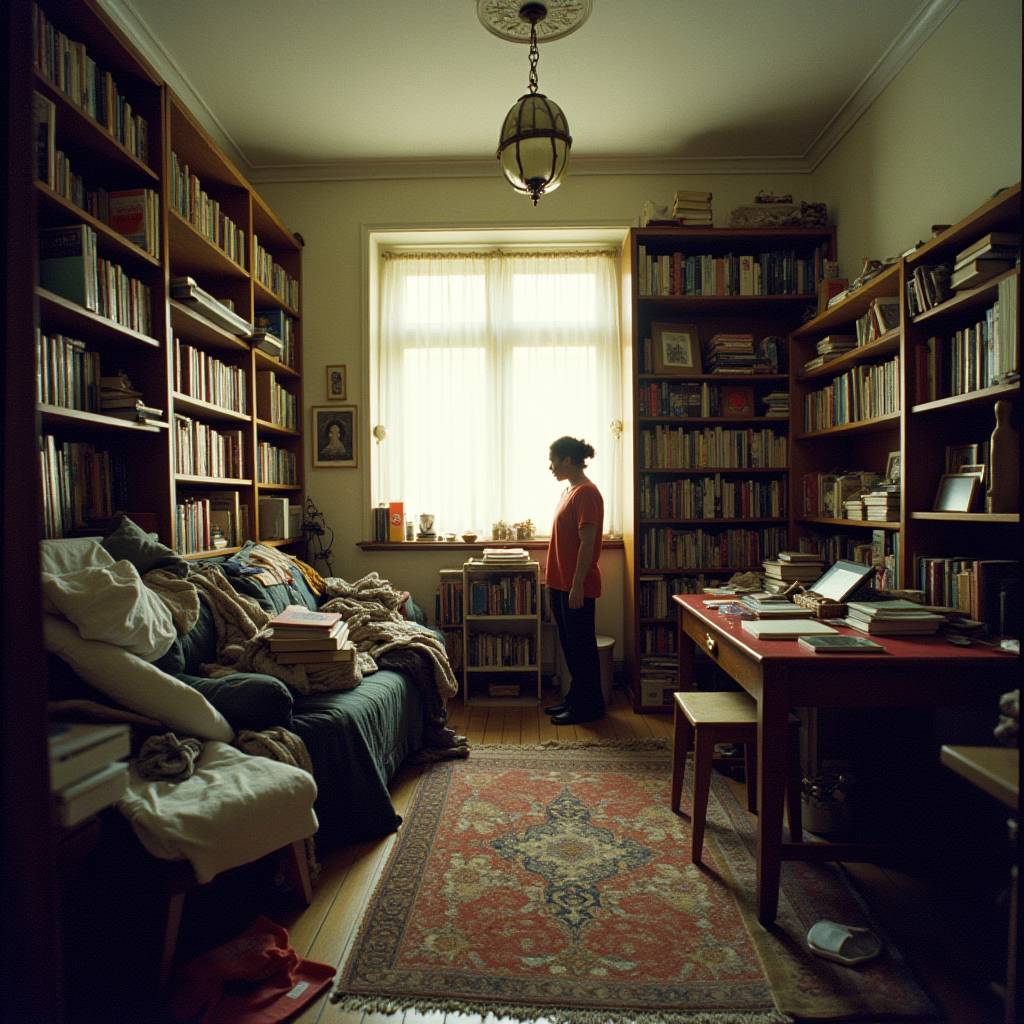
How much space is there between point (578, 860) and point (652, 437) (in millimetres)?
2526

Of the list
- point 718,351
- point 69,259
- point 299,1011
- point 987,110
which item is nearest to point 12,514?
point 299,1011

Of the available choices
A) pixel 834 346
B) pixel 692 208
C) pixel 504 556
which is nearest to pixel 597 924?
pixel 504 556

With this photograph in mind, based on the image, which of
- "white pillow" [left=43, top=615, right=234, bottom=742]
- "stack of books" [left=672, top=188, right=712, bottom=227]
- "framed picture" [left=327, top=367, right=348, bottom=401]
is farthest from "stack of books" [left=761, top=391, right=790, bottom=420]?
"white pillow" [left=43, top=615, right=234, bottom=742]

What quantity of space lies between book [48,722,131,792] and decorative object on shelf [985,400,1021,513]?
2.40 metres

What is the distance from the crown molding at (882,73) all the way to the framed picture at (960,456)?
195 centimetres

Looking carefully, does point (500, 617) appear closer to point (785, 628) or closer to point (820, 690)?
point (785, 628)

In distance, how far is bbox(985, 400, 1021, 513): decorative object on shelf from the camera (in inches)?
76.6

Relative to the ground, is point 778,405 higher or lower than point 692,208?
lower

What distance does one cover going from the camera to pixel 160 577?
2158 mm

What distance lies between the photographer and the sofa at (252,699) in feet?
5.26

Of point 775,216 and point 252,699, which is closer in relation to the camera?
point 252,699

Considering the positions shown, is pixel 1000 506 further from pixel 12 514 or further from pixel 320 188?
pixel 320 188

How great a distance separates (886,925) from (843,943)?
208 mm

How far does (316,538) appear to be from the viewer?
13.9ft
